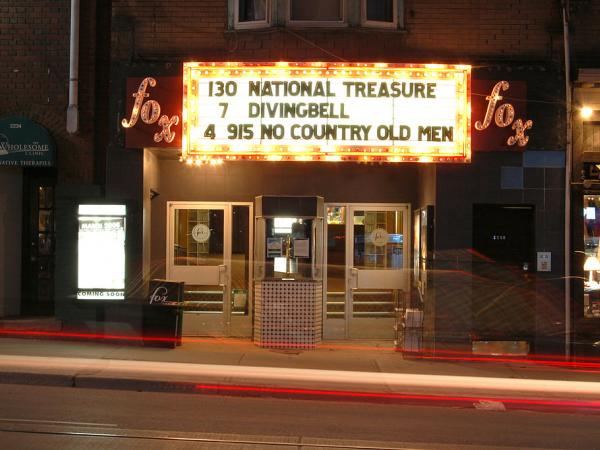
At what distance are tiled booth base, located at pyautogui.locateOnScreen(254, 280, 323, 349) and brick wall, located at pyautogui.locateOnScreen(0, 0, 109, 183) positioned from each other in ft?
12.1

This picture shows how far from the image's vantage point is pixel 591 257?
39.7ft

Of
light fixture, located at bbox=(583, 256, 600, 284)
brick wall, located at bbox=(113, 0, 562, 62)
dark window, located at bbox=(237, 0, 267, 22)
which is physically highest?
dark window, located at bbox=(237, 0, 267, 22)

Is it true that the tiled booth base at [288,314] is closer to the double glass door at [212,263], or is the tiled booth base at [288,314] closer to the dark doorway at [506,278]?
the double glass door at [212,263]

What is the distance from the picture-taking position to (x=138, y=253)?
12320 mm

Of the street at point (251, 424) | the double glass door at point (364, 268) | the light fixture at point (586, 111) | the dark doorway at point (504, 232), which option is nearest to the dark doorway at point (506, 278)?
the dark doorway at point (504, 232)

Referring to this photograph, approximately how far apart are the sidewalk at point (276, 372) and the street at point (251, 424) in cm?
25

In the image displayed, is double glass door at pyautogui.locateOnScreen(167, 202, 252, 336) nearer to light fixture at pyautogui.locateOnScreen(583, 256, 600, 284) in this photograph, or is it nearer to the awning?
the awning

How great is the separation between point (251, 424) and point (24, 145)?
7.00 m

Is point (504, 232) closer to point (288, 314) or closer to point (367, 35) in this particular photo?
point (288, 314)

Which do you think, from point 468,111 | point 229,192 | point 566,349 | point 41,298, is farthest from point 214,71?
point 566,349

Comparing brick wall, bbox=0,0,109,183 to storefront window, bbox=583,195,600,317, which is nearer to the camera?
storefront window, bbox=583,195,600,317

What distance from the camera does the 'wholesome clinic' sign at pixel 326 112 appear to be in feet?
38.4

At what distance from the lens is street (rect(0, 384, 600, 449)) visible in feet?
22.7

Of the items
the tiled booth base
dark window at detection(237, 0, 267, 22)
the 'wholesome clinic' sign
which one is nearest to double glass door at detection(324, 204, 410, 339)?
the tiled booth base
